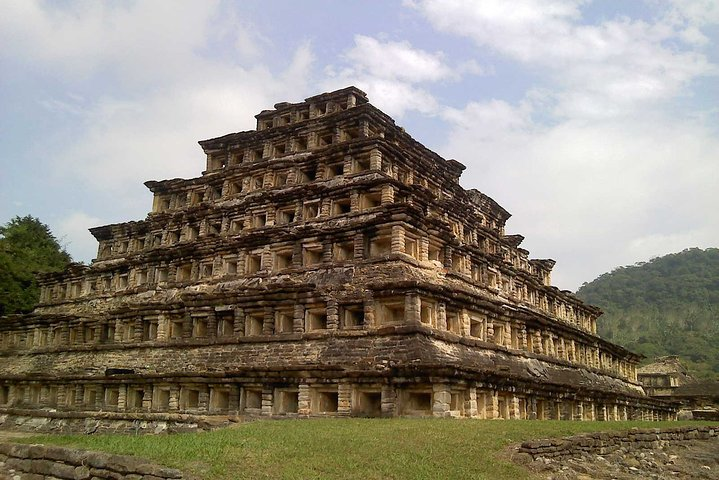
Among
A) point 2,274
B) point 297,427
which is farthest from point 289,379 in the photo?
point 2,274

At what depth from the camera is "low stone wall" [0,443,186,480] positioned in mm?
10711

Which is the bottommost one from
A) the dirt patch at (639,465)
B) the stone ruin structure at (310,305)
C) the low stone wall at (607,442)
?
the dirt patch at (639,465)

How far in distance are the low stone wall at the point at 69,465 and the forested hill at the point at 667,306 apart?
89984 millimetres

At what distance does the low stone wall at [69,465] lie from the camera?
10.7 metres

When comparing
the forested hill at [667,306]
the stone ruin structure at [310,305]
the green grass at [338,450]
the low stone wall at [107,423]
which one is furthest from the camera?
the forested hill at [667,306]

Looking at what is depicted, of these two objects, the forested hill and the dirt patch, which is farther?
the forested hill

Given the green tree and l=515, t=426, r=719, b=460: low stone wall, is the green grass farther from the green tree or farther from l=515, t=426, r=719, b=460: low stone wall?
the green tree

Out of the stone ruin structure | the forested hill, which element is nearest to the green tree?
the stone ruin structure

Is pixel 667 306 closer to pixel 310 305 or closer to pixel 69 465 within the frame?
pixel 310 305

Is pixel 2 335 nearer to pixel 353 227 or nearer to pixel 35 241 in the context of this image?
pixel 35 241

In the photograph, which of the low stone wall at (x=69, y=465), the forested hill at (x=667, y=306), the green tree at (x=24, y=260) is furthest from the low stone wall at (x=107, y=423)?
the forested hill at (x=667, y=306)

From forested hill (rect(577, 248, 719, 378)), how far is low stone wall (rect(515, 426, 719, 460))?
73809mm

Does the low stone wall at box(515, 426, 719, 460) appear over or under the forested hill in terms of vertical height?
under

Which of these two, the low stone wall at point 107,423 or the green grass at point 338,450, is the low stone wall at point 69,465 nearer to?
the green grass at point 338,450
